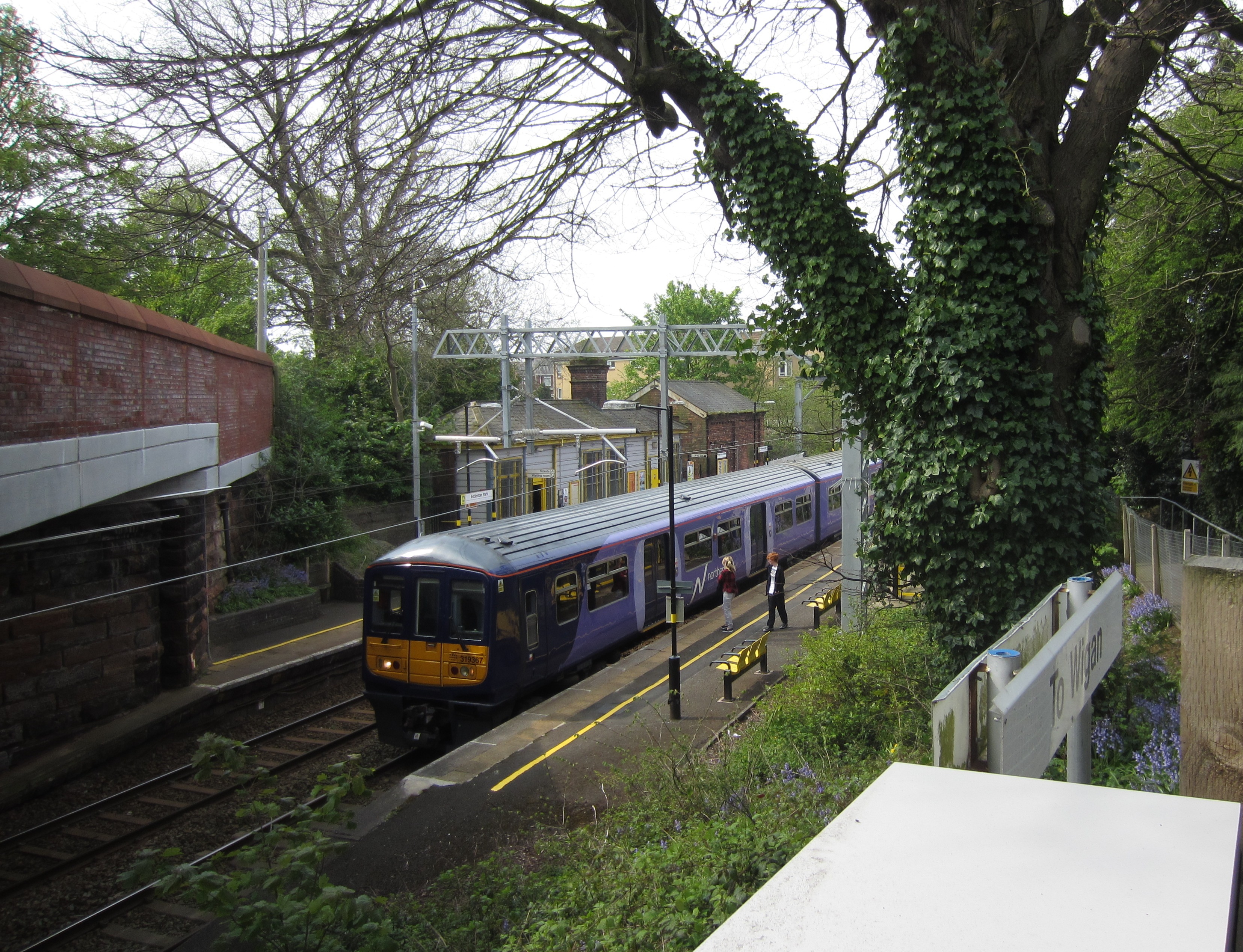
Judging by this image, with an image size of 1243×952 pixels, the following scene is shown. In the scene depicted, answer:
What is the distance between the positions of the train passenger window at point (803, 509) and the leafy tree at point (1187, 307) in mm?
7200

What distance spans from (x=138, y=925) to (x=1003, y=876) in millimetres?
9034

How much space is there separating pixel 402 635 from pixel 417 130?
669cm

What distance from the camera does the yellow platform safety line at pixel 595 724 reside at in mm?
9855

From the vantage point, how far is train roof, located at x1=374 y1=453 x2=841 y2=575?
1198 centimetres

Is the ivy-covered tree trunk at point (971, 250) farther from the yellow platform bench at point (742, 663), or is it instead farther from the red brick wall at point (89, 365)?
the red brick wall at point (89, 365)

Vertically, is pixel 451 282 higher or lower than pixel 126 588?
higher

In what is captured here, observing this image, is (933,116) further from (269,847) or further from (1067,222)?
(269,847)

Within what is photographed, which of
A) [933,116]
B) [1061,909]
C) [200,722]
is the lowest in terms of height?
[200,722]

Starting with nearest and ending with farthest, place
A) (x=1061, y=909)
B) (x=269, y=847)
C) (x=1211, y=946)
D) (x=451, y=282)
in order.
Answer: (x=1211, y=946), (x=1061, y=909), (x=269, y=847), (x=451, y=282)

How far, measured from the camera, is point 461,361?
3516 centimetres

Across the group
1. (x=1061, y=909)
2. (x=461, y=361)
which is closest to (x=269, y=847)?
(x=1061, y=909)

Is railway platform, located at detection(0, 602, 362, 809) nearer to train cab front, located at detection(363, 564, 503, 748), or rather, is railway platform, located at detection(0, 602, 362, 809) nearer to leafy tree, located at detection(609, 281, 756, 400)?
train cab front, located at detection(363, 564, 503, 748)

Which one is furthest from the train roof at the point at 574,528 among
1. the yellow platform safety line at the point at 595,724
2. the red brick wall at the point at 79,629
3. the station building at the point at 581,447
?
the red brick wall at the point at 79,629

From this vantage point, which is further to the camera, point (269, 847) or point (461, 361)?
point (461, 361)
